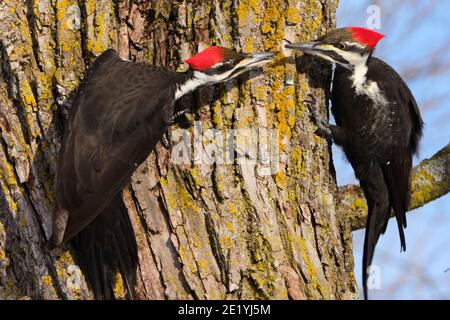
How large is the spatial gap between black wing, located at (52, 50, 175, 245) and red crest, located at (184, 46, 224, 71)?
22 centimetres

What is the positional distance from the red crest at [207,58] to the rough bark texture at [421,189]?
1258 millimetres

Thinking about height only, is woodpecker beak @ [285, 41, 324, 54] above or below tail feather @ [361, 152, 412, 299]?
above

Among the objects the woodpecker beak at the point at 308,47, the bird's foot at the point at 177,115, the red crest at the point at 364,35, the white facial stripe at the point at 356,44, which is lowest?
the bird's foot at the point at 177,115

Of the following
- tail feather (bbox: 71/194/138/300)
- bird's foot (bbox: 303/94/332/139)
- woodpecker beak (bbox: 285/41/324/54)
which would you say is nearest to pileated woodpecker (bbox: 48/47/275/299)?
tail feather (bbox: 71/194/138/300)

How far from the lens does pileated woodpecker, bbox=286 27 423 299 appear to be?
3826mm

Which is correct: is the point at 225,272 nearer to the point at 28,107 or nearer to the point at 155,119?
the point at 155,119

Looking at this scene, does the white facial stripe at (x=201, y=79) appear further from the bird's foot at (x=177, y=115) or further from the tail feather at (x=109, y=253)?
the tail feather at (x=109, y=253)

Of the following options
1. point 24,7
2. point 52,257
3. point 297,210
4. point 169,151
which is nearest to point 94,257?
point 52,257

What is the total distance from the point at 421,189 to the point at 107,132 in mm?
1971

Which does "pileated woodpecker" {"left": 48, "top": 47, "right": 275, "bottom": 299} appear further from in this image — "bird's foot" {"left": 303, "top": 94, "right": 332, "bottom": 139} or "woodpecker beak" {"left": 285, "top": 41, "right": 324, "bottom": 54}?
"bird's foot" {"left": 303, "top": 94, "right": 332, "bottom": 139}

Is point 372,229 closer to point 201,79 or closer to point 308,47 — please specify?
point 308,47

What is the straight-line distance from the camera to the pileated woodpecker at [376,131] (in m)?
3.83

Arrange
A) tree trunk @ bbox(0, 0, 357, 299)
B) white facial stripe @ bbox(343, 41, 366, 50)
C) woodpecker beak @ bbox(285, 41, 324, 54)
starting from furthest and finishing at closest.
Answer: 1. white facial stripe @ bbox(343, 41, 366, 50)
2. woodpecker beak @ bbox(285, 41, 324, 54)
3. tree trunk @ bbox(0, 0, 357, 299)

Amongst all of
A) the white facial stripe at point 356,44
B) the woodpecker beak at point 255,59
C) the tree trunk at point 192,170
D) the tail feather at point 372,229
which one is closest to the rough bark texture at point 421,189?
the tail feather at point 372,229
